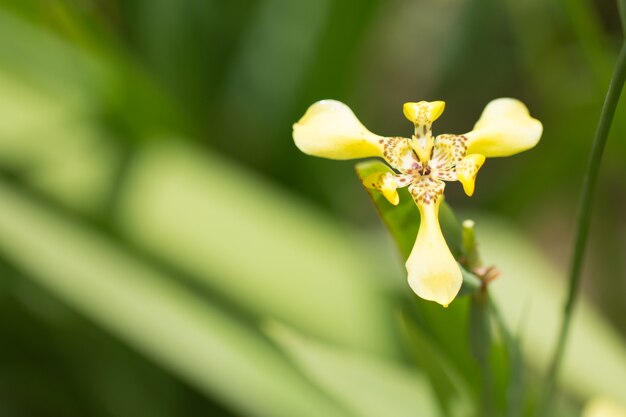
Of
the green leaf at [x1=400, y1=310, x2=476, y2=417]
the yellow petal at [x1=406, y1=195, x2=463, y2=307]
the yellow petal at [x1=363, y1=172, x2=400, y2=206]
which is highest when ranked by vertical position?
the yellow petal at [x1=363, y1=172, x2=400, y2=206]

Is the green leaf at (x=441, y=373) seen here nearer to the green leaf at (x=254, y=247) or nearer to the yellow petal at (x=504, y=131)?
the yellow petal at (x=504, y=131)

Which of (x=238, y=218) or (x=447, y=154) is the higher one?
(x=238, y=218)

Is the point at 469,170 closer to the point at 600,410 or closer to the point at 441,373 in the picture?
the point at 441,373

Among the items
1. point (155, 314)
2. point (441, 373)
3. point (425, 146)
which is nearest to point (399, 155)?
point (425, 146)

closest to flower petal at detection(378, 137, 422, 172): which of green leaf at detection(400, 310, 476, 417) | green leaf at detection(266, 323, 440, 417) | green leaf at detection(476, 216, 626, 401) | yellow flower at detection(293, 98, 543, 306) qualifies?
yellow flower at detection(293, 98, 543, 306)

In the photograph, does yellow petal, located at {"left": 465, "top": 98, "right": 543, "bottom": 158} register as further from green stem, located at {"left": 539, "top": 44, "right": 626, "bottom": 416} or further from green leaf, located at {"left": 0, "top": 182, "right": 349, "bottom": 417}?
green leaf, located at {"left": 0, "top": 182, "right": 349, "bottom": 417}

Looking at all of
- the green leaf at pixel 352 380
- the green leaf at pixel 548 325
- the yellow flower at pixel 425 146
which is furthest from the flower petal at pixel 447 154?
the green leaf at pixel 548 325

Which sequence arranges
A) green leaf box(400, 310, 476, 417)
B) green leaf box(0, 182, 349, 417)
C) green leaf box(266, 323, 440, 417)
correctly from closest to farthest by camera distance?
green leaf box(400, 310, 476, 417), green leaf box(266, 323, 440, 417), green leaf box(0, 182, 349, 417)
